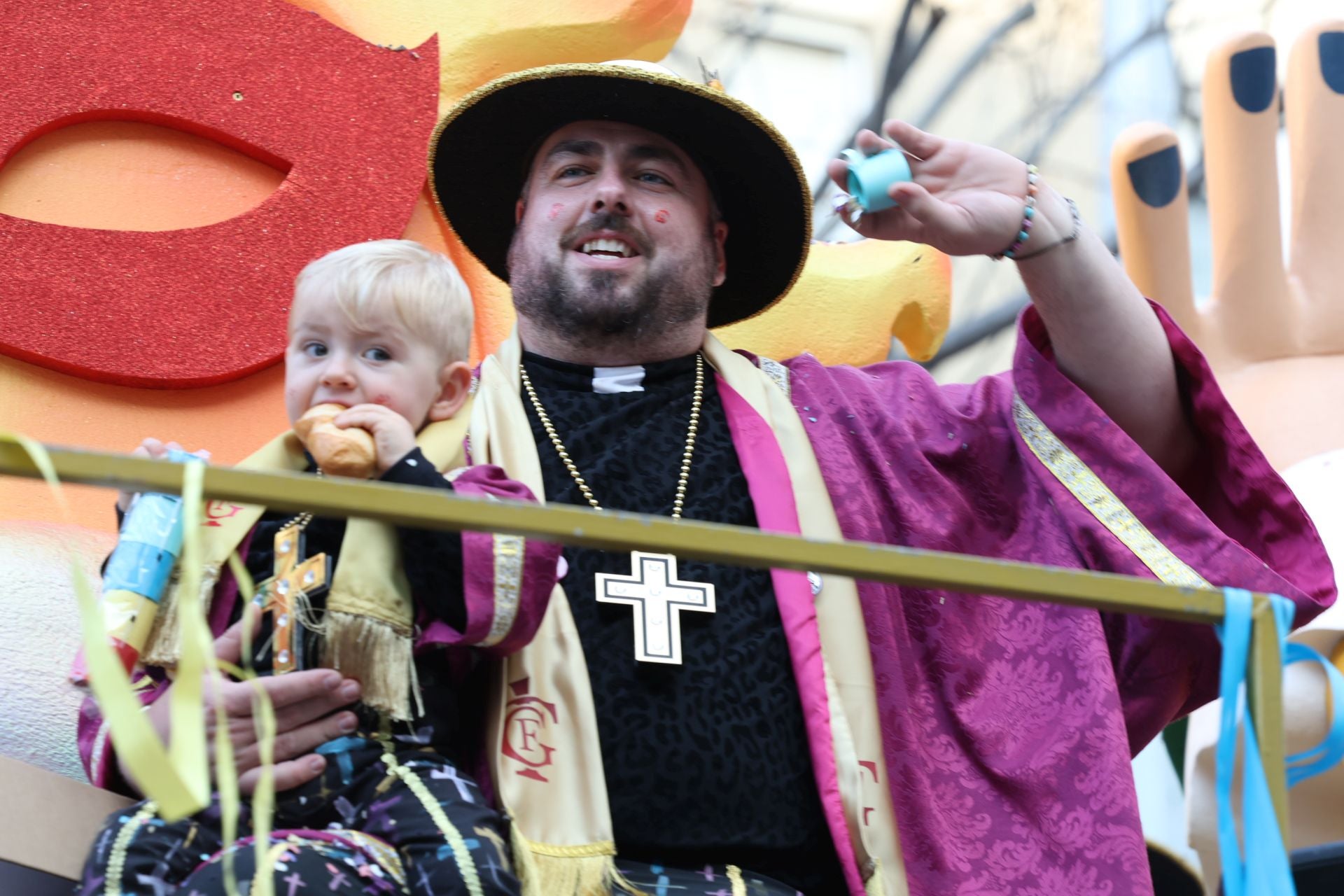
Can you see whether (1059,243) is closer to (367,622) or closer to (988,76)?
(367,622)

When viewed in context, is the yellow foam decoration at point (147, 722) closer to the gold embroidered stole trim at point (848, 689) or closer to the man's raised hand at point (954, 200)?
the gold embroidered stole trim at point (848, 689)

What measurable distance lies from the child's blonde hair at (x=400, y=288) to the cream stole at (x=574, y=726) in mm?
254

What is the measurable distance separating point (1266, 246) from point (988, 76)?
58.0 inches

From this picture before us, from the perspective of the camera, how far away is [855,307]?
142 inches

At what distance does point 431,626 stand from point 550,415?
0.67 metres

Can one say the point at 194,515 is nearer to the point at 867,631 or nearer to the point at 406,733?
the point at 406,733

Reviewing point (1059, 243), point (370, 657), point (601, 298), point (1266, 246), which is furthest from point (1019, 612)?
point (1266, 246)

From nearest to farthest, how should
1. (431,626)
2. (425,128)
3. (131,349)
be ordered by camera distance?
1. (431,626)
2. (131,349)
3. (425,128)

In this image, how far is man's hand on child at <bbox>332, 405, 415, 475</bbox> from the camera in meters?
2.03

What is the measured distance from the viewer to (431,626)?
208 centimetres

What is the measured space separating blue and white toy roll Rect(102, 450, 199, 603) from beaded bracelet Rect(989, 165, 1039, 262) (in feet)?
4.16

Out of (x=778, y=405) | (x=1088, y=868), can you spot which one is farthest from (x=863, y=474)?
(x=1088, y=868)

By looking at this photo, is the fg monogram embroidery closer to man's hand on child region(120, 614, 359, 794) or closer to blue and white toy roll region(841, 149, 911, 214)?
man's hand on child region(120, 614, 359, 794)

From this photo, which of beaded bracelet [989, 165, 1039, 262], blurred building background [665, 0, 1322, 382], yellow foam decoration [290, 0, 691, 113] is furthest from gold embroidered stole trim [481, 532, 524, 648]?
blurred building background [665, 0, 1322, 382]
